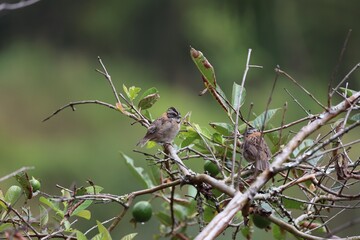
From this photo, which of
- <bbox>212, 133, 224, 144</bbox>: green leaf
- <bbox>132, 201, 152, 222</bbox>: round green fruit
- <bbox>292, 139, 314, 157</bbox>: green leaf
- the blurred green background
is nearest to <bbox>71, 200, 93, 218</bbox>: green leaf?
<bbox>132, 201, 152, 222</bbox>: round green fruit

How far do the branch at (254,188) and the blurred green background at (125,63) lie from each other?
4377mm

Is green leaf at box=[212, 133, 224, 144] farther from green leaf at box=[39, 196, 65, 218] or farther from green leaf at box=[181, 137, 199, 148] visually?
green leaf at box=[39, 196, 65, 218]

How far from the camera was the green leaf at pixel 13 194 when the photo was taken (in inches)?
47.5

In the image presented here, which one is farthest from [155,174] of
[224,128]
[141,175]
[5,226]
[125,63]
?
[125,63]

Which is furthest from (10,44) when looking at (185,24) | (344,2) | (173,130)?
(173,130)

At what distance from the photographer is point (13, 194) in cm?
121

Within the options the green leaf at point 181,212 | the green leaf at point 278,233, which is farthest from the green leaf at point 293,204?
the green leaf at point 181,212

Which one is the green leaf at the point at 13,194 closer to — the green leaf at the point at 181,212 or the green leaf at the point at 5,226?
the green leaf at the point at 5,226

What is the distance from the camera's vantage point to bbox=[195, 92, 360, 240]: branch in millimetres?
792

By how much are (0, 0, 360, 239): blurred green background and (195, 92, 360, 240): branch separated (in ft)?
14.4

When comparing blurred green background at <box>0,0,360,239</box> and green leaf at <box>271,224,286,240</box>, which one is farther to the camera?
blurred green background at <box>0,0,360,239</box>

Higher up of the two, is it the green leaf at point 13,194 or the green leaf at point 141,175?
the green leaf at point 13,194

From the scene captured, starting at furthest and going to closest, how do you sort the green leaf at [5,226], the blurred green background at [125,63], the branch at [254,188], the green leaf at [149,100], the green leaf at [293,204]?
the blurred green background at [125,63] < the green leaf at [149,100] < the green leaf at [293,204] < the green leaf at [5,226] < the branch at [254,188]

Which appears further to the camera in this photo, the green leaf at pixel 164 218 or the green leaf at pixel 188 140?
the green leaf at pixel 164 218
